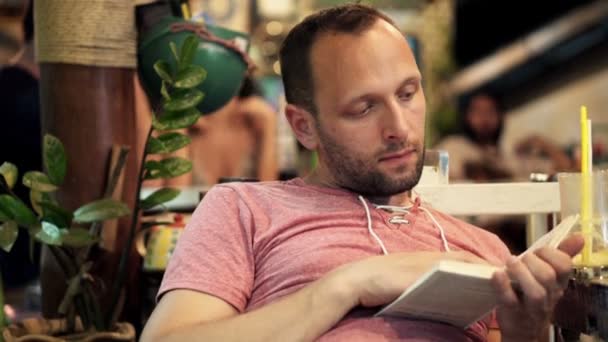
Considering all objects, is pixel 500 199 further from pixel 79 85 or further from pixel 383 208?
pixel 79 85

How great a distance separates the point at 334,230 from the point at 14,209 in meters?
0.74

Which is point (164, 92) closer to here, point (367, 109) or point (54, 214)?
point (54, 214)

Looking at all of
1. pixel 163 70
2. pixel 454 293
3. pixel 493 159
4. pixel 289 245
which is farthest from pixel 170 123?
pixel 493 159

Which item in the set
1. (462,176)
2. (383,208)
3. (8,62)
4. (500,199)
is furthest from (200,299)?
(462,176)

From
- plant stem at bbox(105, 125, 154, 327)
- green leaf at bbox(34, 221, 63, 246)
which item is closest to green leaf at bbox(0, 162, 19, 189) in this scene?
green leaf at bbox(34, 221, 63, 246)

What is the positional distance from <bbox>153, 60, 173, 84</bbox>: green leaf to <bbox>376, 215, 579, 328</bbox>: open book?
82cm

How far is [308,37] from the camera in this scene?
1.57 m

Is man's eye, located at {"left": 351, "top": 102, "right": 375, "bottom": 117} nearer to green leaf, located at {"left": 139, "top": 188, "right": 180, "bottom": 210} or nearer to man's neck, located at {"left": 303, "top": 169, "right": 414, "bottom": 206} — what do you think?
man's neck, located at {"left": 303, "top": 169, "right": 414, "bottom": 206}

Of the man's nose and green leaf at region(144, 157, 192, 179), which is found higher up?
the man's nose

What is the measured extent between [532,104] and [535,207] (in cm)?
712

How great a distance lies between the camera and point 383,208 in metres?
1.55

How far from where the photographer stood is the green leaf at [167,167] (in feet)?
6.54

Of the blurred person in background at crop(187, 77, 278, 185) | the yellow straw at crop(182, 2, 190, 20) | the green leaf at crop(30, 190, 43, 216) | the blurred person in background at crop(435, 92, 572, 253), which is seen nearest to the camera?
the green leaf at crop(30, 190, 43, 216)

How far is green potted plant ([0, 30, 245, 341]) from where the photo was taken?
1.83m
